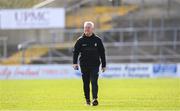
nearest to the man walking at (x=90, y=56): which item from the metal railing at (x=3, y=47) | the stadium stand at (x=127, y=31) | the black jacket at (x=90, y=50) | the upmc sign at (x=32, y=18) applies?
the black jacket at (x=90, y=50)

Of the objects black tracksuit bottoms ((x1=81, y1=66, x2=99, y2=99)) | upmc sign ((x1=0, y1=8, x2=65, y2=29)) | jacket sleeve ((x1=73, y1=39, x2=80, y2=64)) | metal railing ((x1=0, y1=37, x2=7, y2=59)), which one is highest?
upmc sign ((x1=0, y1=8, x2=65, y2=29))

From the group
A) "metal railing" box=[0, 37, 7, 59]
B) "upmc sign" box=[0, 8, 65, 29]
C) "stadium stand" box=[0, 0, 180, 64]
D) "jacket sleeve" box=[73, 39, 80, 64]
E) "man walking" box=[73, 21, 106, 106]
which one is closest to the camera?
"man walking" box=[73, 21, 106, 106]

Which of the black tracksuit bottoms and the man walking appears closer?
the black tracksuit bottoms

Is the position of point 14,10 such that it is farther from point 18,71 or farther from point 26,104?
point 26,104

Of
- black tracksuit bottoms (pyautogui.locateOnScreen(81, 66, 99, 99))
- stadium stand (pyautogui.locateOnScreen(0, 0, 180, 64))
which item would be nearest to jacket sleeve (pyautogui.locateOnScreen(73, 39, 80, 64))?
black tracksuit bottoms (pyautogui.locateOnScreen(81, 66, 99, 99))

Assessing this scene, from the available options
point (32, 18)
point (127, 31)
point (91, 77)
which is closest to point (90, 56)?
point (91, 77)

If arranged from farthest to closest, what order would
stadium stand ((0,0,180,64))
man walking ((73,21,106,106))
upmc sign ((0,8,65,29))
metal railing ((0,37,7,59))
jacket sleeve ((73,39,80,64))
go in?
1. metal railing ((0,37,7,59))
2. upmc sign ((0,8,65,29))
3. stadium stand ((0,0,180,64))
4. jacket sleeve ((73,39,80,64))
5. man walking ((73,21,106,106))

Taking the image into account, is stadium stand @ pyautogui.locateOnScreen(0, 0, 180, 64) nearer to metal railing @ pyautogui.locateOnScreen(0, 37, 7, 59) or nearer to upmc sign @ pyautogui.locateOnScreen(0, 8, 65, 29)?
upmc sign @ pyautogui.locateOnScreen(0, 8, 65, 29)

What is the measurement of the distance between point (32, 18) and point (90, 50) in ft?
97.4

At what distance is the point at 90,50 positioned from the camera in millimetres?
16750

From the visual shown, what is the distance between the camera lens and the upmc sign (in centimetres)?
4559

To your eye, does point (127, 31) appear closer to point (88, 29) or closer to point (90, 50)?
point (90, 50)

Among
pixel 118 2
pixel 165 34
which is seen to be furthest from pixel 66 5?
pixel 165 34

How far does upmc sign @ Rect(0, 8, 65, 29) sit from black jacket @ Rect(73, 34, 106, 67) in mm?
28652
